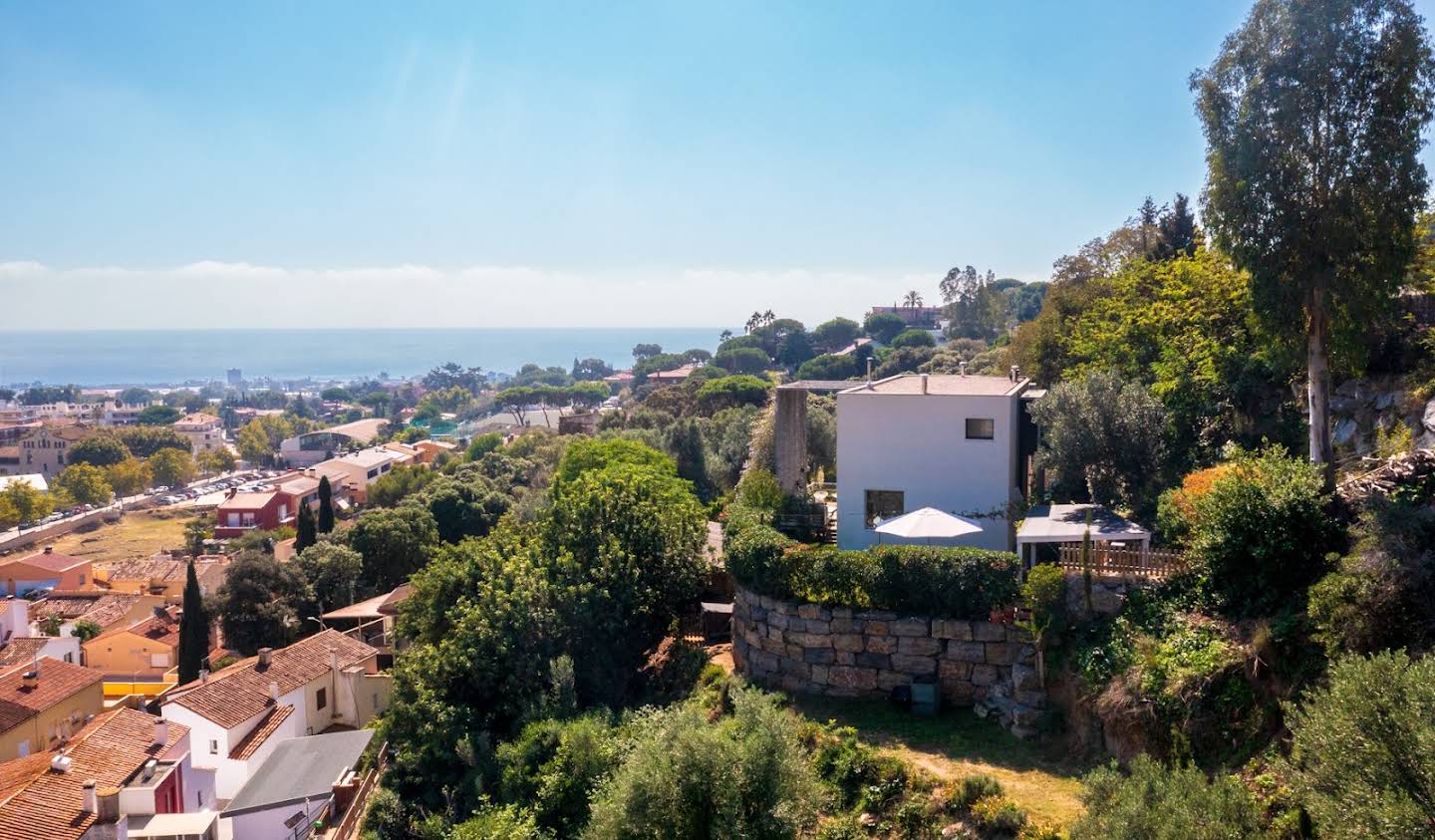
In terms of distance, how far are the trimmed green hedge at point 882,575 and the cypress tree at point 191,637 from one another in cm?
2661

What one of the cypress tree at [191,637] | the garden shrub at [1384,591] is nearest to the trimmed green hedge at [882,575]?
the garden shrub at [1384,591]

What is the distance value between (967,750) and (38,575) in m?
61.0

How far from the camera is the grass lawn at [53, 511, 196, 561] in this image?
7494 cm

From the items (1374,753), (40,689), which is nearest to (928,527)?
(1374,753)

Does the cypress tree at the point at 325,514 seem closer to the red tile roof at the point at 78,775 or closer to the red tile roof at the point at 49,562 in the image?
the red tile roof at the point at 49,562

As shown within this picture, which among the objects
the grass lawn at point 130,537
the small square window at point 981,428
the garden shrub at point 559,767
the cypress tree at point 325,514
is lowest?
the grass lawn at point 130,537

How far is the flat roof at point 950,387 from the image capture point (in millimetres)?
22094

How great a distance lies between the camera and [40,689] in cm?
3136

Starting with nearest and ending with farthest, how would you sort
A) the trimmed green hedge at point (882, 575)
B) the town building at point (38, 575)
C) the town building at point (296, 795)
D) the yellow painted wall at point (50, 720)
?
the trimmed green hedge at point (882, 575) < the town building at point (296, 795) < the yellow painted wall at point (50, 720) < the town building at point (38, 575)

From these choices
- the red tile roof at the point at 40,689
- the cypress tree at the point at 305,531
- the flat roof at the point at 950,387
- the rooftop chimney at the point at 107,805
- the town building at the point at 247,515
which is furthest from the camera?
the town building at the point at 247,515

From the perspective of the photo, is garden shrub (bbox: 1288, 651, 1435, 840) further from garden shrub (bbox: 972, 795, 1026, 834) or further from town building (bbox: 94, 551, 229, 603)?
town building (bbox: 94, 551, 229, 603)

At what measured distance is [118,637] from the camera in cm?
4044

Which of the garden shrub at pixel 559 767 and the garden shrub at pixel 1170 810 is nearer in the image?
the garden shrub at pixel 1170 810

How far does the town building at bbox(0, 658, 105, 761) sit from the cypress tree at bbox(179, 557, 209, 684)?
2.73m
